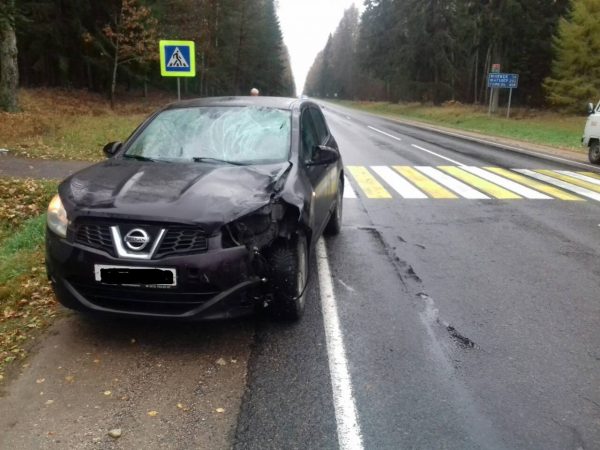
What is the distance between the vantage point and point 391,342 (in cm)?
414

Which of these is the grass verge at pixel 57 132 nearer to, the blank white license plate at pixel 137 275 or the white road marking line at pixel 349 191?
the white road marking line at pixel 349 191

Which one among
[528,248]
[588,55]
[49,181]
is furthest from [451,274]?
[588,55]

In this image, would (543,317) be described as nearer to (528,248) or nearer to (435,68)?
(528,248)

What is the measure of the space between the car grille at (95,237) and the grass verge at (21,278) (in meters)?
0.98

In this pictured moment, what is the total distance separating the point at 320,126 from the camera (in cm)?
688

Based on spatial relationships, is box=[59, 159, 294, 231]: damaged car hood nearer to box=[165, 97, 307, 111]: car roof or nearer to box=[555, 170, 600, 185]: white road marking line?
box=[165, 97, 307, 111]: car roof

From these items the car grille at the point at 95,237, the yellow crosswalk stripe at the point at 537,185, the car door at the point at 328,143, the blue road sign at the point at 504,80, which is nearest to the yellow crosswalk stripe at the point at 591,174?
the yellow crosswalk stripe at the point at 537,185

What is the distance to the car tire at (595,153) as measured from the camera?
1589cm

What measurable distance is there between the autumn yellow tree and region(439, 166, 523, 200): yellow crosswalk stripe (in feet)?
65.1

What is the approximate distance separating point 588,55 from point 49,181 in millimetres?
40374

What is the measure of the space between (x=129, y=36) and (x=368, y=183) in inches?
868

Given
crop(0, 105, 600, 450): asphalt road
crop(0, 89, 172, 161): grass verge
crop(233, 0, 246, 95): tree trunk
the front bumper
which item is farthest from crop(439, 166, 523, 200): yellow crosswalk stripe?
crop(233, 0, 246, 95): tree trunk

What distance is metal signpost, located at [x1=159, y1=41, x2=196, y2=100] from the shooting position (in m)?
12.3

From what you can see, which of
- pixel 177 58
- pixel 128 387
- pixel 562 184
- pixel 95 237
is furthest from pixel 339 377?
pixel 177 58
